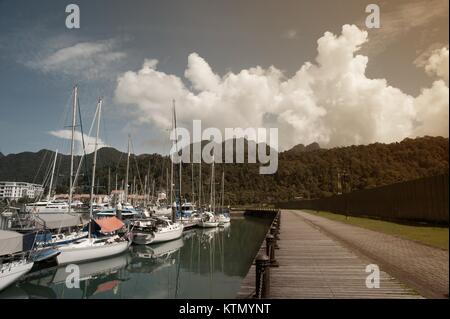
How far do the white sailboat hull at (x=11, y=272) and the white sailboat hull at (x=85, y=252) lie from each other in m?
4.67

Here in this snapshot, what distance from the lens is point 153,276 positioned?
2378 centimetres

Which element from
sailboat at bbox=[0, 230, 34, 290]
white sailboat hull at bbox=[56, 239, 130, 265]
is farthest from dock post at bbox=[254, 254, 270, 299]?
white sailboat hull at bbox=[56, 239, 130, 265]

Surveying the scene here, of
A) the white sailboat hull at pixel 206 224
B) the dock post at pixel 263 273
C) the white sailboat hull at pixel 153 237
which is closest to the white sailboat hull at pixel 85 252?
the white sailboat hull at pixel 153 237

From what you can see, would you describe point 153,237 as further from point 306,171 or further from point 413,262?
point 306,171

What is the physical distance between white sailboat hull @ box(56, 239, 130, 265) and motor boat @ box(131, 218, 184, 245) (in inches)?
263

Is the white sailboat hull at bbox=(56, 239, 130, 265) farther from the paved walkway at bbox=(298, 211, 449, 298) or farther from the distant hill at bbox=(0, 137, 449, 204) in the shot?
the distant hill at bbox=(0, 137, 449, 204)

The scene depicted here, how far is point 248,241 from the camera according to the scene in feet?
150

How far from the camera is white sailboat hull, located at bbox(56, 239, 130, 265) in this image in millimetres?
23641

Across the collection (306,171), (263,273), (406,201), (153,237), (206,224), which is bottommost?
(206,224)

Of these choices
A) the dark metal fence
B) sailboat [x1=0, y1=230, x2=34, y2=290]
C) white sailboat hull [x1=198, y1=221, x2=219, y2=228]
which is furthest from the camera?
white sailboat hull [x1=198, y1=221, x2=219, y2=228]

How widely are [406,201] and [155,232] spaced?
25236mm

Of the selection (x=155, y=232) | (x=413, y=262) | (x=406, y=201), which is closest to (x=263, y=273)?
(x=413, y=262)

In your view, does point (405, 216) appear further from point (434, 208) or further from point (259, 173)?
point (259, 173)
